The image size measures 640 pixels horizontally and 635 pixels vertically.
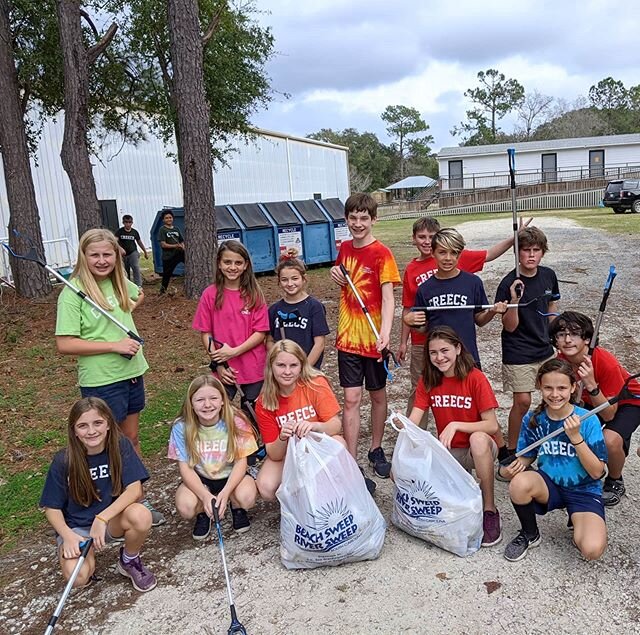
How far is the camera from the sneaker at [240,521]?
3365 mm

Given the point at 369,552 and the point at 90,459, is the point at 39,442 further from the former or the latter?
the point at 369,552

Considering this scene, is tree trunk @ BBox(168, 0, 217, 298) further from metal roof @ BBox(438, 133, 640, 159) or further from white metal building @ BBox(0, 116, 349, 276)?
metal roof @ BBox(438, 133, 640, 159)

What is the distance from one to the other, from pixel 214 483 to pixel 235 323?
97 cm

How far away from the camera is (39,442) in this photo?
4.96 metres

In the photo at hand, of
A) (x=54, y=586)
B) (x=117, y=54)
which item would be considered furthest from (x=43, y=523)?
(x=117, y=54)

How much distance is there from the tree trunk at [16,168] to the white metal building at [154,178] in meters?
2.73

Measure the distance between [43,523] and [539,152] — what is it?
146 feet

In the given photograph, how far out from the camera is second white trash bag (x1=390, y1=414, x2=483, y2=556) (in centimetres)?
290

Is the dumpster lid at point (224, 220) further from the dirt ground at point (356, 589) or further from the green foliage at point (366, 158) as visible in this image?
the green foliage at point (366, 158)

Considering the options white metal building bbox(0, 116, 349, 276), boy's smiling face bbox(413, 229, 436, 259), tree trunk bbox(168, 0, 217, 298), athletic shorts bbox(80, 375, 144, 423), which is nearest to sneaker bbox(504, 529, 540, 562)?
boy's smiling face bbox(413, 229, 436, 259)

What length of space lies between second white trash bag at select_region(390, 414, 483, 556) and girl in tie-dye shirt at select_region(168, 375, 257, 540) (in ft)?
2.84

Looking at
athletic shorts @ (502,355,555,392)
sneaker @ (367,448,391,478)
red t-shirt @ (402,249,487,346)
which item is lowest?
sneaker @ (367,448,391,478)

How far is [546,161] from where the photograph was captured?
4309cm

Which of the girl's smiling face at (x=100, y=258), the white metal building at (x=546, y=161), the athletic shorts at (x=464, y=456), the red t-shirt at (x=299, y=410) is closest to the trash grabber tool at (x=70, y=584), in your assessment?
the red t-shirt at (x=299, y=410)
